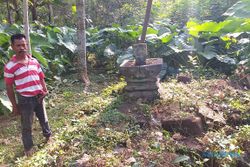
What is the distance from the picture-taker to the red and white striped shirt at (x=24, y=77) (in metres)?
3.29

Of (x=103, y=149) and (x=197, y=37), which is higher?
(x=197, y=37)

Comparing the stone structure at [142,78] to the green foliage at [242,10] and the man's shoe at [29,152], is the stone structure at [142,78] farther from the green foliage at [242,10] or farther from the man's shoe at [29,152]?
the green foliage at [242,10]

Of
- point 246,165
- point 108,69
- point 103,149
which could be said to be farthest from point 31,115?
point 108,69

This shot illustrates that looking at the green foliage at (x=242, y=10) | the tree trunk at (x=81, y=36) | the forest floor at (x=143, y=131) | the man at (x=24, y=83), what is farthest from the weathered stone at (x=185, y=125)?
the green foliage at (x=242, y=10)

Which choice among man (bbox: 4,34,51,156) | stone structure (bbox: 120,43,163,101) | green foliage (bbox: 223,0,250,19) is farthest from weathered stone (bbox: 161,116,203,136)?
green foliage (bbox: 223,0,250,19)

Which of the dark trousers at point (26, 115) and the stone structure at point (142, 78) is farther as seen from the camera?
the stone structure at point (142, 78)

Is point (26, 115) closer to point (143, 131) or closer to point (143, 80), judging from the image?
point (143, 131)

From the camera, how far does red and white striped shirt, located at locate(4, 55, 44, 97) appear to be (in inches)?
130

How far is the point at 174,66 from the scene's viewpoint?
6.86 metres

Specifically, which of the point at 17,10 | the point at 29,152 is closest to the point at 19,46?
the point at 29,152

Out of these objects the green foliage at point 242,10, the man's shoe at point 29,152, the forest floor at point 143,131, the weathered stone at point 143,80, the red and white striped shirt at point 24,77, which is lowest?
the man's shoe at point 29,152

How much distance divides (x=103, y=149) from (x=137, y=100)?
4.96 feet

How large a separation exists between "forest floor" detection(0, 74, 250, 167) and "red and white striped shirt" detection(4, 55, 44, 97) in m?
0.64

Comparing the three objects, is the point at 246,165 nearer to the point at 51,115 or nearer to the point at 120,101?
the point at 120,101
